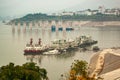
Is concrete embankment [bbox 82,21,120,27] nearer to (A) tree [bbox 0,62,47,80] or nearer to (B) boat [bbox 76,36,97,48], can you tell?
(B) boat [bbox 76,36,97,48]

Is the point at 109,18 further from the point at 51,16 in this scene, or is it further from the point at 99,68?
the point at 99,68

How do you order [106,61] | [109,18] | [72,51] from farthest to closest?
[109,18] < [72,51] < [106,61]

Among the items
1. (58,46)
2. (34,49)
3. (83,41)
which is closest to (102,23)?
(83,41)

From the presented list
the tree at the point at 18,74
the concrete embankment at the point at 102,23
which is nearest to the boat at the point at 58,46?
the tree at the point at 18,74

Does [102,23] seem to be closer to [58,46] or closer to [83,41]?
[83,41]

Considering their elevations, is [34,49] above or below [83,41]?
above

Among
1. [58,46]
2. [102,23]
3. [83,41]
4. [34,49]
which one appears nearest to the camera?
[34,49]

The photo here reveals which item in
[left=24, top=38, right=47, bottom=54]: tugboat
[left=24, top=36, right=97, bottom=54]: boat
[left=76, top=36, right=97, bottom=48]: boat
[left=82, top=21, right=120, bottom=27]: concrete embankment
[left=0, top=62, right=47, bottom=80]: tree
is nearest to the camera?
[left=0, top=62, right=47, bottom=80]: tree

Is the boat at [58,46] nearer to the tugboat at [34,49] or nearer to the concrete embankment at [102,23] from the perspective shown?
the tugboat at [34,49]

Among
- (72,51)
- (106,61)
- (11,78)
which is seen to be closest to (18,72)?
(11,78)

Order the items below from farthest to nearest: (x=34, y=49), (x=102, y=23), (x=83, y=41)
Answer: (x=102, y=23) < (x=83, y=41) < (x=34, y=49)

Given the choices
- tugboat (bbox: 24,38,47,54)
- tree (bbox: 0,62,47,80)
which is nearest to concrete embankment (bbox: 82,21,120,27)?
tugboat (bbox: 24,38,47,54)
